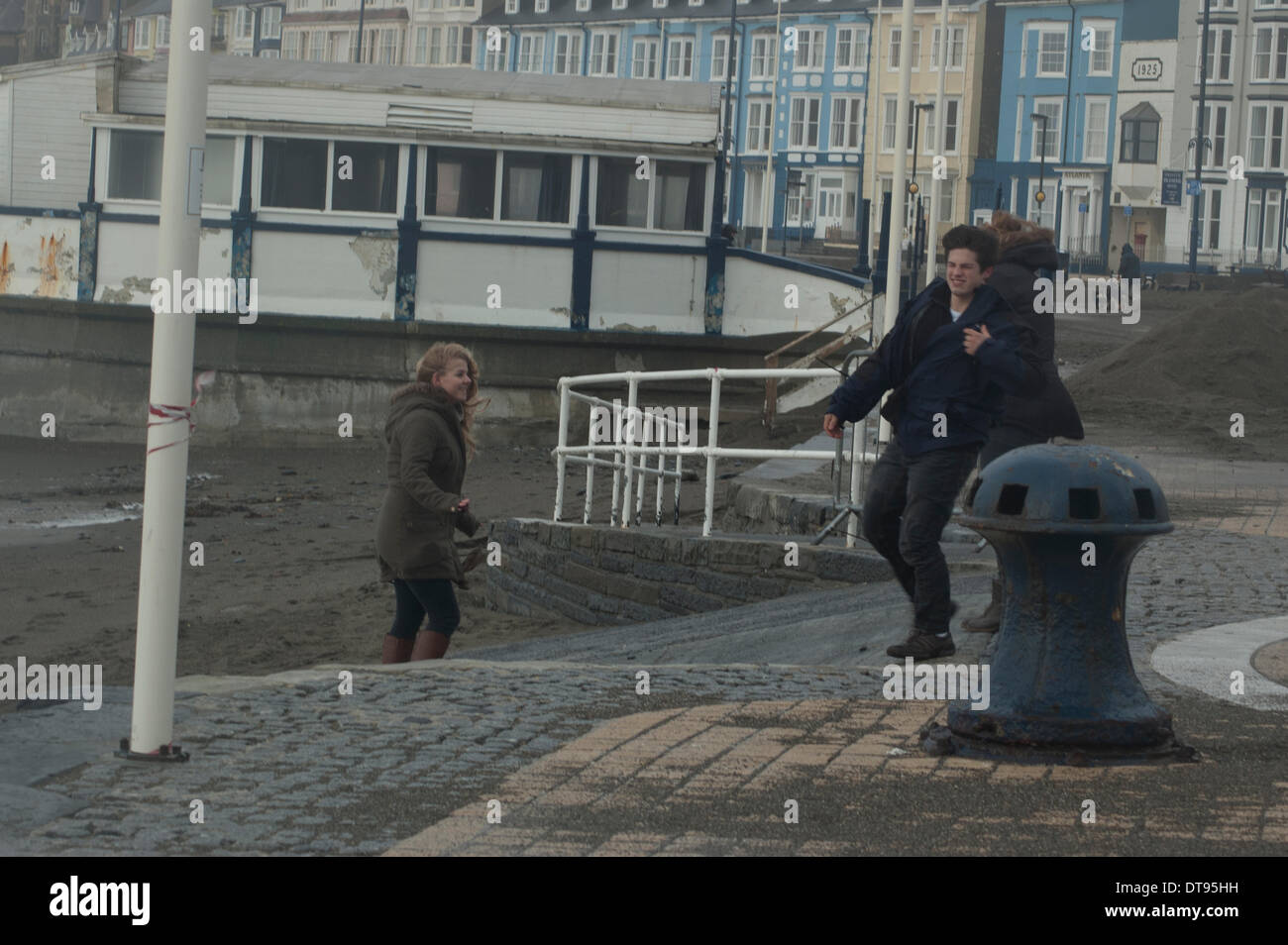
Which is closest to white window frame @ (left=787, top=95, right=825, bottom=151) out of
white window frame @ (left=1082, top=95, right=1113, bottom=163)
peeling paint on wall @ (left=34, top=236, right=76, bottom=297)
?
white window frame @ (left=1082, top=95, right=1113, bottom=163)

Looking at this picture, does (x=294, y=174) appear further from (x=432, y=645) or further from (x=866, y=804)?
(x=866, y=804)

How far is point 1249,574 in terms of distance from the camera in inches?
378

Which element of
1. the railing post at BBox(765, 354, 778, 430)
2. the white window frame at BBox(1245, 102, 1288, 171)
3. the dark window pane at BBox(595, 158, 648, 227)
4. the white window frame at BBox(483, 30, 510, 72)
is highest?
the white window frame at BBox(483, 30, 510, 72)

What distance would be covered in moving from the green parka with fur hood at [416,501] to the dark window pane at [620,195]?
17240mm

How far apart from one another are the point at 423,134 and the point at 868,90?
52599 mm

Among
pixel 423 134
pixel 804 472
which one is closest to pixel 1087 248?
pixel 423 134

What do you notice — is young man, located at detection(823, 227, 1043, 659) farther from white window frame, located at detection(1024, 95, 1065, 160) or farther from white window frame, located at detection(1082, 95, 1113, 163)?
white window frame, located at detection(1024, 95, 1065, 160)

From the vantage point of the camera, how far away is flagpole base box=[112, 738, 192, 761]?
5.47 metres

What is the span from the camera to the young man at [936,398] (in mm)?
6844

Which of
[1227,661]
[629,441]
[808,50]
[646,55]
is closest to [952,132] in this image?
[808,50]

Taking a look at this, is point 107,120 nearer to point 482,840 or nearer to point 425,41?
point 482,840

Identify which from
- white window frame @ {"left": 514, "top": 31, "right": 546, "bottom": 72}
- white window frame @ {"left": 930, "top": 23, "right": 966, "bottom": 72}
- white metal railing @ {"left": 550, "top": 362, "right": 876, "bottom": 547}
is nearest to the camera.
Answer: white metal railing @ {"left": 550, "top": 362, "right": 876, "bottom": 547}

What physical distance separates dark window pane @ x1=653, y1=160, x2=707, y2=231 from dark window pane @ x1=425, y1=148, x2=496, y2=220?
235 centimetres

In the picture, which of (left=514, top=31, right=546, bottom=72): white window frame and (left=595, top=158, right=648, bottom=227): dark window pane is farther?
(left=514, top=31, right=546, bottom=72): white window frame
